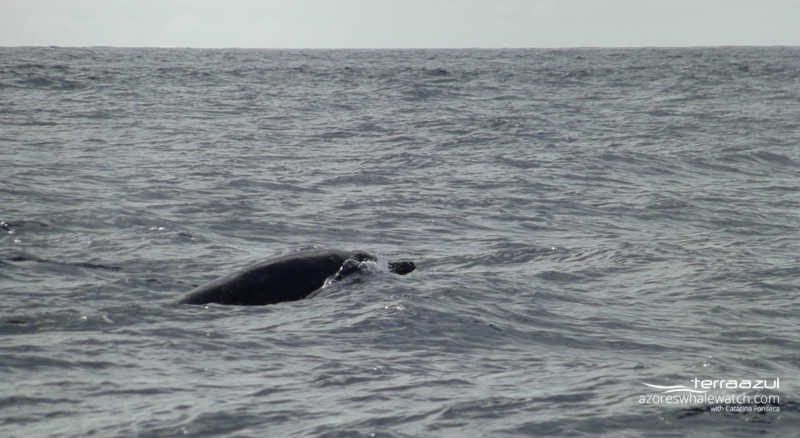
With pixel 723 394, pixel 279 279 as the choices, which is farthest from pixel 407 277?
pixel 723 394

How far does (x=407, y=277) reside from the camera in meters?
11.9

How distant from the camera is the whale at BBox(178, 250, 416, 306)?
1055 centimetres

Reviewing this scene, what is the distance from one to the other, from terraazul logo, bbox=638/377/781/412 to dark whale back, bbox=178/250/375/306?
4.11 m

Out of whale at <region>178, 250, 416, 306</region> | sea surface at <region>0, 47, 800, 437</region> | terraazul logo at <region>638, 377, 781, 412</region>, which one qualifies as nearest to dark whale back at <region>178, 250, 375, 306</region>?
whale at <region>178, 250, 416, 306</region>

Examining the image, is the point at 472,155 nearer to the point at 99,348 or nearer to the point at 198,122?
the point at 198,122

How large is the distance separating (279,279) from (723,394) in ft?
15.9

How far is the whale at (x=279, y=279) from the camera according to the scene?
34.6 ft

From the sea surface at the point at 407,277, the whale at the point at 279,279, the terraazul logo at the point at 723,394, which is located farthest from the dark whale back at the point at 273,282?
the terraazul logo at the point at 723,394

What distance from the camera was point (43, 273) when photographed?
11.7m

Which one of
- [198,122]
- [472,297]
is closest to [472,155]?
[198,122]

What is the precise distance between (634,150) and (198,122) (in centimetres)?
1305

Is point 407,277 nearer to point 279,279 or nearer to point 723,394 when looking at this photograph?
point 279,279

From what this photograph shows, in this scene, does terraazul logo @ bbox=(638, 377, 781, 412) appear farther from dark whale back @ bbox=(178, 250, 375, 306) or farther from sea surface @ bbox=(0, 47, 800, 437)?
dark whale back @ bbox=(178, 250, 375, 306)

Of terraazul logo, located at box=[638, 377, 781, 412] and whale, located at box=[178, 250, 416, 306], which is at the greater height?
whale, located at box=[178, 250, 416, 306]
